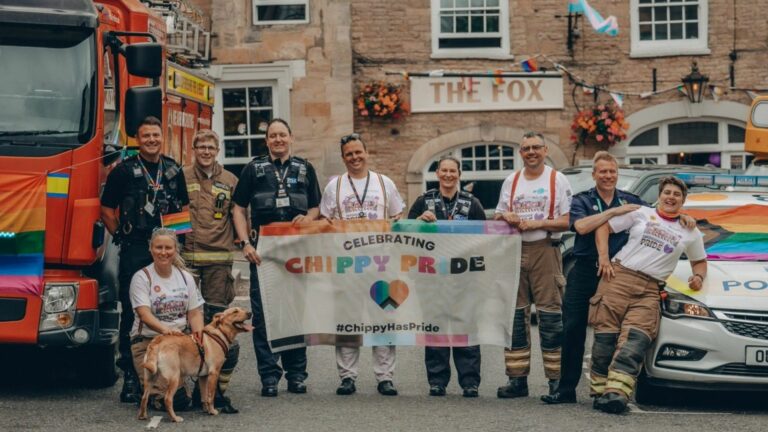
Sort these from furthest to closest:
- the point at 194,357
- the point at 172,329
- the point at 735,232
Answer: the point at 735,232
the point at 172,329
the point at 194,357

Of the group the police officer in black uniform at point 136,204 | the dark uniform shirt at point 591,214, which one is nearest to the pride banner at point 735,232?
the dark uniform shirt at point 591,214

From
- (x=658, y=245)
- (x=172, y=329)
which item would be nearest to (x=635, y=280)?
(x=658, y=245)

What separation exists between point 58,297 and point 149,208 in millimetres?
896

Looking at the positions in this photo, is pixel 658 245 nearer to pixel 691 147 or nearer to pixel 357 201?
pixel 357 201

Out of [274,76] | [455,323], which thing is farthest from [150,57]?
[274,76]

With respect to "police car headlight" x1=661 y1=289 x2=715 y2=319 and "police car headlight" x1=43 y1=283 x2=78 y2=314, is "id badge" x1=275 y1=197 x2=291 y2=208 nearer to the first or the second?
"police car headlight" x1=43 y1=283 x2=78 y2=314

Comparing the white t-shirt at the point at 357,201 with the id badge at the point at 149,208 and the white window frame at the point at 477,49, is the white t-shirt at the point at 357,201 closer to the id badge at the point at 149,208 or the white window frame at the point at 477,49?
the id badge at the point at 149,208

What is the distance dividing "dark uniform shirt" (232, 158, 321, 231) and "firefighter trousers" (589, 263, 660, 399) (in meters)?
2.27

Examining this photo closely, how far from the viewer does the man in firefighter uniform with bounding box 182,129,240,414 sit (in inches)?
395

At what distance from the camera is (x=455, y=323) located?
10195mm

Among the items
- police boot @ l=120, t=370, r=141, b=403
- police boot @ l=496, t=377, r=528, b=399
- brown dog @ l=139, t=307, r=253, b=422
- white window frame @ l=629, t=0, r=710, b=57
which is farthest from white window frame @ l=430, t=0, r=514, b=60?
brown dog @ l=139, t=307, r=253, b=422

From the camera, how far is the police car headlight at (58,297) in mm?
9461

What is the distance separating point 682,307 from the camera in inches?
375

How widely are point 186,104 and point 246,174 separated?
3496mm
